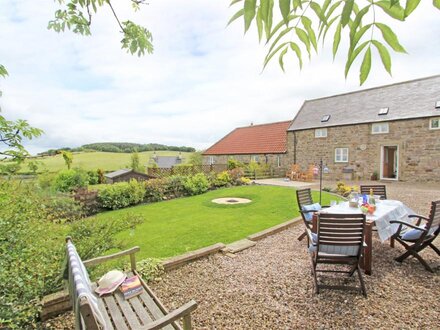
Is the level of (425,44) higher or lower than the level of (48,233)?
higher

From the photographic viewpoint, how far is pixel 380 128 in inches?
627

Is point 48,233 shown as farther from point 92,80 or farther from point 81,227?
point 92,80

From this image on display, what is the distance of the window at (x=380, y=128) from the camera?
15688mm

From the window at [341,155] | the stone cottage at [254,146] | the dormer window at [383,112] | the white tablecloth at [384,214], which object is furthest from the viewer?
the stone cottage at [254,146]

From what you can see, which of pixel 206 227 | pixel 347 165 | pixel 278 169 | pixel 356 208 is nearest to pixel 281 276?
pixel 356 208

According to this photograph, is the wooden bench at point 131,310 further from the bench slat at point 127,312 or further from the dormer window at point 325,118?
the dormer window at point 325,118

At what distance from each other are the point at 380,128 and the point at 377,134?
415 millimetres

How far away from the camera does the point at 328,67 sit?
3.59 ft

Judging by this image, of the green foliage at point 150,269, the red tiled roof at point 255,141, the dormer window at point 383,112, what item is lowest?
the green foliage at point 150,269

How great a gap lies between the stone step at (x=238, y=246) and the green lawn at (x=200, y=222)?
0.33 metres

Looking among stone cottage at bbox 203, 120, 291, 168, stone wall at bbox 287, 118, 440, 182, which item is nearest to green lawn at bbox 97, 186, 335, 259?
stone wall at bbox 287, 118, 440, 182

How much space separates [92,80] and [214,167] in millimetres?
15613

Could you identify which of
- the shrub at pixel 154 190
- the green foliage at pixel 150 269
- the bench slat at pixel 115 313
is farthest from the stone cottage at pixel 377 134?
the bench slat at pixel 115 313

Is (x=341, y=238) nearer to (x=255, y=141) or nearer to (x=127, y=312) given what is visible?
(x=127, y=312)
